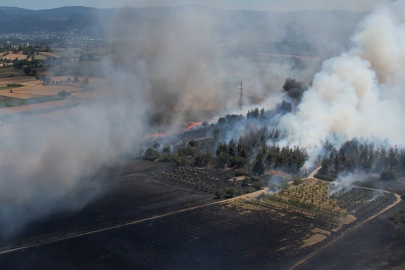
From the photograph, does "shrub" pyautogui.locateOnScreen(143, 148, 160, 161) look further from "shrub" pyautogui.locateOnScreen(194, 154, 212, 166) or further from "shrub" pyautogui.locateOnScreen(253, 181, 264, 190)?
"shrub" pyautogui.locateOnScreen(253, 181, 264, 190)

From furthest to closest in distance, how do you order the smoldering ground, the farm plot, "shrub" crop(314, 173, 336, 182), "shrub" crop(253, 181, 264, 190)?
"shrub" crop(314, 173, 336, 182), "shrub" crop(253, 181, 264, 190), the farm plot, the smoldering ground

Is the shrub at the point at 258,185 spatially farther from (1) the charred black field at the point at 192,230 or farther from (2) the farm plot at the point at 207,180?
(1) the charred black field at the point at 192,230

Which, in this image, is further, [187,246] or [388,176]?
[388,176]

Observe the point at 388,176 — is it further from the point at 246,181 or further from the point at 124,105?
the point at 124,105

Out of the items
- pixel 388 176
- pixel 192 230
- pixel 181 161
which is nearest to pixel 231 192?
pixel 192 230

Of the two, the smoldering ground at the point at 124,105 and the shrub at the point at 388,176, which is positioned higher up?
the smoldering ground at the point at 124,105

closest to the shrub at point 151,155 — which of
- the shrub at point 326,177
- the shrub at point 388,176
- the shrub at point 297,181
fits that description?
the shrub at point 297,181

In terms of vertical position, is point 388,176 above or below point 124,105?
below

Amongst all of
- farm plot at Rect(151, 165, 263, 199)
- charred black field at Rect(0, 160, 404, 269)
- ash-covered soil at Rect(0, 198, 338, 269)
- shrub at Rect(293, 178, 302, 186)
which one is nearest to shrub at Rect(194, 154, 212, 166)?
farm plot at Rect(151, 165, 263, 199)
